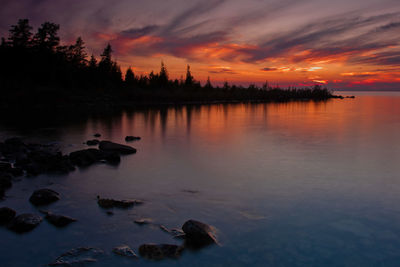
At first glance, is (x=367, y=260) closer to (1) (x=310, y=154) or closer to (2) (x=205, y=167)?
(2) (x=205, y=167)

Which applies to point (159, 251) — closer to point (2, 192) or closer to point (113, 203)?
point (113, 203)

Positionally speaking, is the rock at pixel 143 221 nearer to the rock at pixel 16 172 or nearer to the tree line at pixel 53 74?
the rock at pixel 16 172

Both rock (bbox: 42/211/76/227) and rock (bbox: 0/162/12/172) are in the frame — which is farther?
rock (bbox: 0/162/12/172)

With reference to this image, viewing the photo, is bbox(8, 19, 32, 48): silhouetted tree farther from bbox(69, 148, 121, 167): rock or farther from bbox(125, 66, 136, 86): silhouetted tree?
bbox(69, 148, 121, 167): rock

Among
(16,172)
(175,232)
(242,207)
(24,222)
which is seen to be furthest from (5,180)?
(242,207)

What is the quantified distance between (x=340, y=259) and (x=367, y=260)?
21.7 inches

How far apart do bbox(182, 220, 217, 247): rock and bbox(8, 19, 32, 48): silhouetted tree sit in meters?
71.0

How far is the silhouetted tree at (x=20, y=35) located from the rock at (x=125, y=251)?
7076 centimetres

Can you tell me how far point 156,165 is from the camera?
13.9 meters

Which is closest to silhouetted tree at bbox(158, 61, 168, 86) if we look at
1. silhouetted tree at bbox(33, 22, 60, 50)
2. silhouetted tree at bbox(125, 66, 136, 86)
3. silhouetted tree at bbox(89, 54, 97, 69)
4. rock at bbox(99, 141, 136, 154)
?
silhouetted tree at bbox(125, 66, 136, 86)

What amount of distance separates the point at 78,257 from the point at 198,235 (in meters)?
2.50

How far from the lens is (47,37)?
221 ft

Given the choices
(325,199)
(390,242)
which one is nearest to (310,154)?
(325,199)

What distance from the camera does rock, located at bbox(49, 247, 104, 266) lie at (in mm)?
5801
